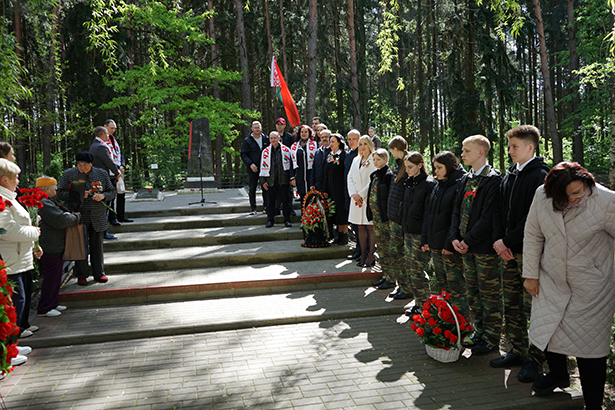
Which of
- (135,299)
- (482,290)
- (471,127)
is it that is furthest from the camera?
(471,127)

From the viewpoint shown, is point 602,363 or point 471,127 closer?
point 602,363

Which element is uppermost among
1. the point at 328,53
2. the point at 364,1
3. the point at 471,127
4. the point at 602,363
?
the point at 364,1

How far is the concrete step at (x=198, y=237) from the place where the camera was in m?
8.91

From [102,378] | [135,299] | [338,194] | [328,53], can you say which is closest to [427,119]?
[328,53]

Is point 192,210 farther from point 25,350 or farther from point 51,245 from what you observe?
point 25,350

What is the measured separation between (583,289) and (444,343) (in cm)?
150

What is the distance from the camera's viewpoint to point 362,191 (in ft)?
24.3

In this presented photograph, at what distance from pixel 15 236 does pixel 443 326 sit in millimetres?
4555

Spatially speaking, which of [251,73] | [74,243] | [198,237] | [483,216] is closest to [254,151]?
[198,237]

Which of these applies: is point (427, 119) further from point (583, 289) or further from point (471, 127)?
point (583, 289)

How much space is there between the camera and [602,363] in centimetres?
336

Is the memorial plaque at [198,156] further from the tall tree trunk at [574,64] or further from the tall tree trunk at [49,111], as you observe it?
the tall tree trunk at [574,64]

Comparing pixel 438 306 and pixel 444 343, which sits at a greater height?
pixel 438 306

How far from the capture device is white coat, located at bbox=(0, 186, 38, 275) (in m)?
4.64
